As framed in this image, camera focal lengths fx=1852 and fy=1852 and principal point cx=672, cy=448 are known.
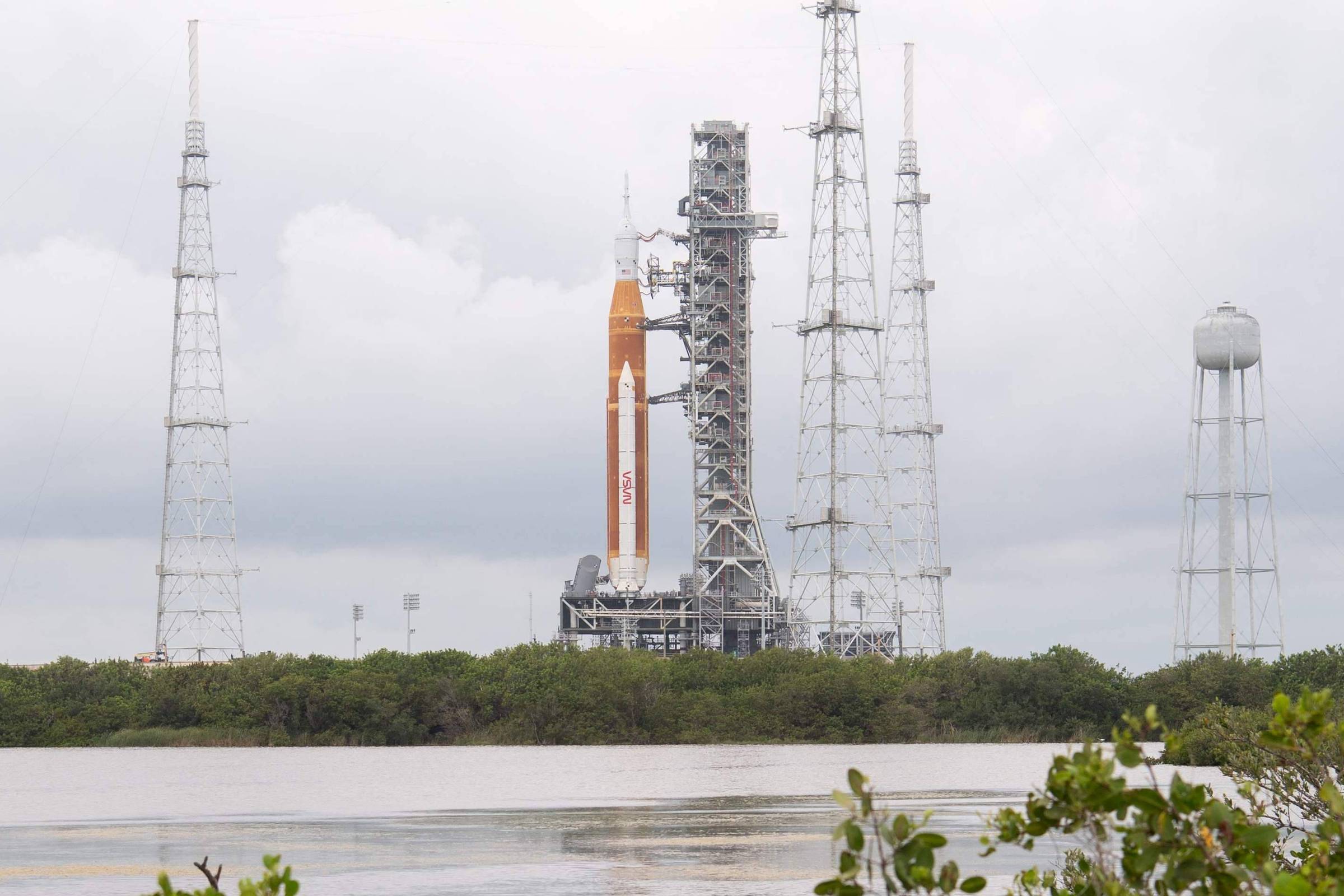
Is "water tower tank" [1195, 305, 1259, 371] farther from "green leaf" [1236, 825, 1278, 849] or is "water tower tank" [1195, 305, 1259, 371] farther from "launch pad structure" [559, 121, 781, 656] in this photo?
"green leaf" [1236, 825, 1278, 849]

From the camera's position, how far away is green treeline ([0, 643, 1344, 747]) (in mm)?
79688

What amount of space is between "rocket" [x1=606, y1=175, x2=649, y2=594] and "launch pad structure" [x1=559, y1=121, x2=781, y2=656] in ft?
4.92

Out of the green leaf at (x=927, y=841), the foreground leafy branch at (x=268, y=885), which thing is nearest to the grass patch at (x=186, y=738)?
the foreground leafy branch at (x=268, y=885)

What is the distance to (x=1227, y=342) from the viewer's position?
77.3 m

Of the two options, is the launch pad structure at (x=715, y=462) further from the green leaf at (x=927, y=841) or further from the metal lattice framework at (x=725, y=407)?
the green leaf at (x=927, y=841)

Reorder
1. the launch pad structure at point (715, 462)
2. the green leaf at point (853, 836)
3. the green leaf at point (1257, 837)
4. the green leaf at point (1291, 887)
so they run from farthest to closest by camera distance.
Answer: the launch pad structure at point (715, 462) < the green leaf at point (1257, 837) < the green leaf at point (853, 836) < the green leaf at point (1291, 887)

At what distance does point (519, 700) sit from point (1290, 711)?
249ft

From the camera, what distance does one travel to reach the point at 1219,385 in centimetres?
7744

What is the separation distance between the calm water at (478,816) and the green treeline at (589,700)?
230 inches

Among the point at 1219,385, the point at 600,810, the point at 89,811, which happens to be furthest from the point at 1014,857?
the point at 1219,385

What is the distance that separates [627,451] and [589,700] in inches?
864

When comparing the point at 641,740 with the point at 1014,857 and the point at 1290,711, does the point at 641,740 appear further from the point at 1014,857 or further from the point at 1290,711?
the point at 1290,711

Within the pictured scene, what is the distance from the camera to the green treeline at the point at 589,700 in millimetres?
79688

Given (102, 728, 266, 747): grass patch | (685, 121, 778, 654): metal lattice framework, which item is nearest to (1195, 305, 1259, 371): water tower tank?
(685, 121, 778, 654): metal lattice framework
